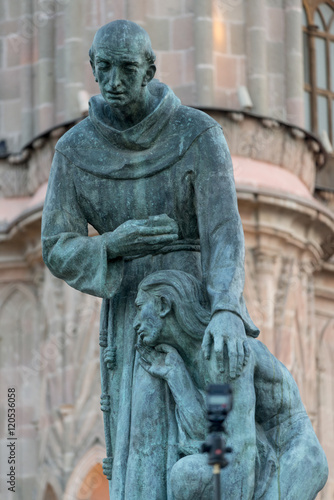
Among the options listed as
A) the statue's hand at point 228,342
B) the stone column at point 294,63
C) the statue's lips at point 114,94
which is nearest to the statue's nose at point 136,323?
the statue's hand at point 228,342

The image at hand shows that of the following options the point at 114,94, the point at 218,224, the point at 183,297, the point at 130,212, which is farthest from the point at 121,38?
the point at 183,297

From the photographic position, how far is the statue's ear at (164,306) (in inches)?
360

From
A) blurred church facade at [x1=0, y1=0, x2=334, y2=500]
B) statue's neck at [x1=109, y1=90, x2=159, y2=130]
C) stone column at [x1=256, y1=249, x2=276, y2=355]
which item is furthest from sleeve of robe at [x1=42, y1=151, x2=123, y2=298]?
stone column at [x1=256, y1=249, x2=276, y2=355]

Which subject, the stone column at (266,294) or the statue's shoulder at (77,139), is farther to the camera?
the stone column at (266,294)

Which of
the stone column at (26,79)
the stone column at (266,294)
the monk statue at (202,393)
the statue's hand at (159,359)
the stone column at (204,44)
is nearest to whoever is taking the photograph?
the monk statue at (202,393)

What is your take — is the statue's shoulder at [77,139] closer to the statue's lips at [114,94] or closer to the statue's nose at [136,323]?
the statue's lips at [114,94]

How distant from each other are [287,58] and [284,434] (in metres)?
16.7

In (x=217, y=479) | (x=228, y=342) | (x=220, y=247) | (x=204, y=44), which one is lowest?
(x=217, y=479)

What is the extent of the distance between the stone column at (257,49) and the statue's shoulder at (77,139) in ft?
49.7

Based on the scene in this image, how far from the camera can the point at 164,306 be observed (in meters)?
9.17

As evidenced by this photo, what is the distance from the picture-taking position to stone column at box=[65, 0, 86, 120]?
24.6 m

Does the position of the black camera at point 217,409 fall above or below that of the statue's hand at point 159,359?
below

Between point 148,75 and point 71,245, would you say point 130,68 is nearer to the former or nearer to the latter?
point 148,75

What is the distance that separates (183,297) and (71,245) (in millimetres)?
580
